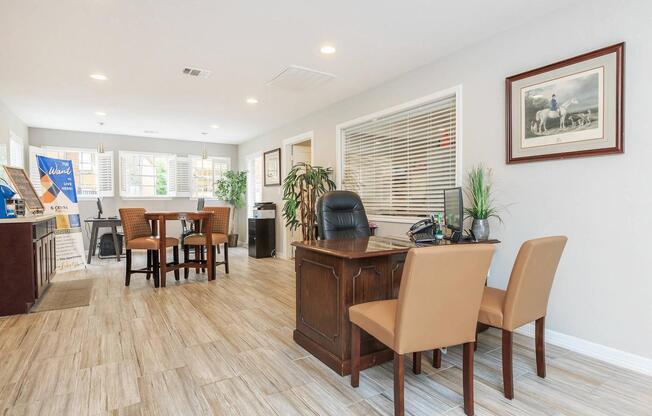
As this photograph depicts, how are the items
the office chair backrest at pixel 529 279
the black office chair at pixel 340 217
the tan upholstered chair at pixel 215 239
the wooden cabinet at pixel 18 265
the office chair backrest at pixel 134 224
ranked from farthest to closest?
the tan upholstered chair at pixel 215 239
the office chair backrest at pixel 134 224
the wooden cabinet at pixel 18 265
the black office chair at pixel 340 217
the office chair backrest at pixel 529 279

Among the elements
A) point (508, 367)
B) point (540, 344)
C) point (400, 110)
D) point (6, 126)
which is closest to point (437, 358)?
point (508, 367)

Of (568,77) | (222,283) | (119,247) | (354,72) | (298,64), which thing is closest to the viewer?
(568,77)

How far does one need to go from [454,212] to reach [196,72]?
316 centimetres

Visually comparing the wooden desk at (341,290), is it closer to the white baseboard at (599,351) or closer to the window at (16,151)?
the white baseboard at (599,351)

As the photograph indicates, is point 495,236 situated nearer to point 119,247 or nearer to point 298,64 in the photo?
point 298,64

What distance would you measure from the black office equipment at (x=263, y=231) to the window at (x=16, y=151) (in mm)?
3838

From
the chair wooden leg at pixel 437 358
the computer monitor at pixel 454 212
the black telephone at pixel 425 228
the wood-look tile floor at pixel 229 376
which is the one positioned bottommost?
the wood-look tile floor at pixel 229 376

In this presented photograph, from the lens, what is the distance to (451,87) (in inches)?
136

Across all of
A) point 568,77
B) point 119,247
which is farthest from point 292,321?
point 119,247

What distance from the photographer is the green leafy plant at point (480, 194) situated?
295cm

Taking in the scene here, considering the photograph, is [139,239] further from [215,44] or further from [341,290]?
[341,290]

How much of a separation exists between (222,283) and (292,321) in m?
1.83

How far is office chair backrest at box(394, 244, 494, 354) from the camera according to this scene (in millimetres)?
1557

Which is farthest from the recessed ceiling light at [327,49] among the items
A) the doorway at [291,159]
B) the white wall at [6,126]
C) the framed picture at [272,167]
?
the white wall at [6,126]
